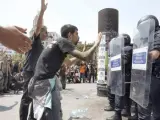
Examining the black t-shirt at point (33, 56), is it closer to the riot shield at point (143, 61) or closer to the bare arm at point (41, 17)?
the bare arm at point (41, 17)

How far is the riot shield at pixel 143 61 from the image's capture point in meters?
4.25

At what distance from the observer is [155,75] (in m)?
4.26

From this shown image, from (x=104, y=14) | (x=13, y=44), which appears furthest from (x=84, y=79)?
(x=13, y=44)

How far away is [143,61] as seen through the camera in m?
4.41

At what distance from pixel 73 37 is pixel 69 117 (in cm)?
271

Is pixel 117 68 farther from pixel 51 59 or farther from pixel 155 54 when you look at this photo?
pixel 51 59

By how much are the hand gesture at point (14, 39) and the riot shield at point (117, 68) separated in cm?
441

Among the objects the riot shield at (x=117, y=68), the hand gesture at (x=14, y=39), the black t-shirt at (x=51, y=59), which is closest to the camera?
the hand gesture at (x=14, y=39)

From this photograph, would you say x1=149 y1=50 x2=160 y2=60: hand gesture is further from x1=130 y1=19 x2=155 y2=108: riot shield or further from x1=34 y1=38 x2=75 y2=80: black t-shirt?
x1=34 y1=38 x2=75 y2=80: black t-shirt

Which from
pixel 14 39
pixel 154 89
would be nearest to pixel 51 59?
pixel 154 89

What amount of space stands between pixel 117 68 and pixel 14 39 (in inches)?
185

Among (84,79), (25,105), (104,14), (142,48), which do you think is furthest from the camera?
(84,79)

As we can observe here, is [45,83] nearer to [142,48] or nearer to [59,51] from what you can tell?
[59,51]

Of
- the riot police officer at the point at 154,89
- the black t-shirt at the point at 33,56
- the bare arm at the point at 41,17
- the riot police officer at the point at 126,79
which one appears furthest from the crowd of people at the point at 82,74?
the riot police officer at the point at 154,89
